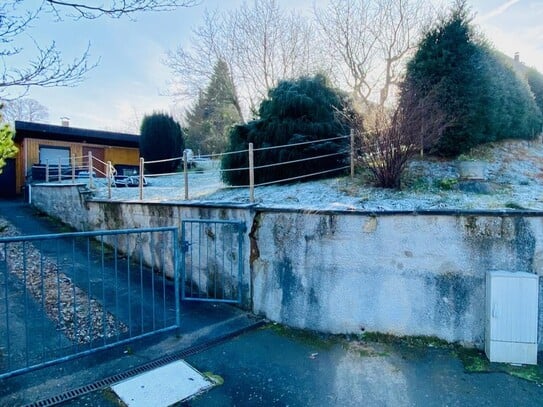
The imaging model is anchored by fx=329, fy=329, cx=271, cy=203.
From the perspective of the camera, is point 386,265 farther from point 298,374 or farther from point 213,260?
point 213,260

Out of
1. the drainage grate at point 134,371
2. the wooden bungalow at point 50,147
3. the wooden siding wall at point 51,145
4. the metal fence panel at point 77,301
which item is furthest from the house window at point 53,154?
the drainage grate at point 134,371

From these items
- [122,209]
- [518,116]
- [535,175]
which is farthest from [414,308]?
[518,116]

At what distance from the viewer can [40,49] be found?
10.7ft

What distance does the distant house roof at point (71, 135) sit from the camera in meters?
13.3

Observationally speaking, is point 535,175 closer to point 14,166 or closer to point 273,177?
point 273,177

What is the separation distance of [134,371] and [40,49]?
3.24 metres

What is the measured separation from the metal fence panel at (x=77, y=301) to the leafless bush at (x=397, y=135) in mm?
3462

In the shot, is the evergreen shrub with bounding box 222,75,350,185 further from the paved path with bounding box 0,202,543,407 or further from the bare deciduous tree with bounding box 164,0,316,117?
the bare deciduous tree with bounding box 164,0,316,117

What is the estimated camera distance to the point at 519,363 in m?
3.15

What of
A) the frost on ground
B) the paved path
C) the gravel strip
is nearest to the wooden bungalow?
the gravel strip

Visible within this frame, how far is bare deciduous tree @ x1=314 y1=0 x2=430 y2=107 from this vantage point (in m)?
Answer: 13.8

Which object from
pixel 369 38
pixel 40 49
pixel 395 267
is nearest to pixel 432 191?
pixel 395 267

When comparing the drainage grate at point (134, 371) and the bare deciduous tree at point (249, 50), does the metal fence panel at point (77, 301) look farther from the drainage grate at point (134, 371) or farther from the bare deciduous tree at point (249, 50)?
the bare deciduous tree at point (249, 50)

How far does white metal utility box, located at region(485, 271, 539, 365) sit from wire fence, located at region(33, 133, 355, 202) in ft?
10.3
